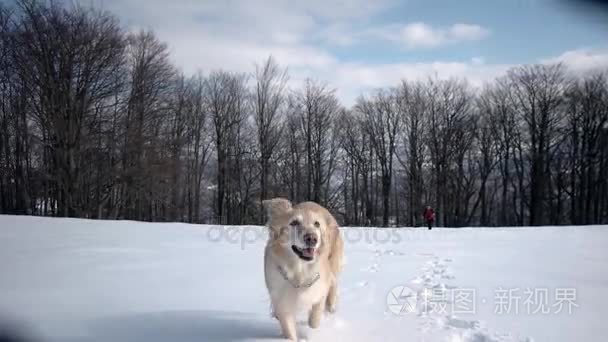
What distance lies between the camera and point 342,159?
32688 millimetres

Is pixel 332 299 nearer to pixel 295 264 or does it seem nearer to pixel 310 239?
pixel 295 264

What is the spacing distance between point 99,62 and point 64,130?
4205 mm

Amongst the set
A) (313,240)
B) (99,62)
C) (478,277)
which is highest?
(99,62)

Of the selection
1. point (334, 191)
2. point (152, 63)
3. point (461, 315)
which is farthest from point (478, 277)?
point (334, 191)

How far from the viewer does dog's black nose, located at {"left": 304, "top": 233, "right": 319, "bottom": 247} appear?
9.36 feet

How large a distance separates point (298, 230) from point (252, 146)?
1007 inches

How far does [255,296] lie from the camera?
428cm

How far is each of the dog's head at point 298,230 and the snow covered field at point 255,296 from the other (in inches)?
29.8

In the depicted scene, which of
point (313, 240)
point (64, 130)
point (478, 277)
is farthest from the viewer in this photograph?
point (64, 130)

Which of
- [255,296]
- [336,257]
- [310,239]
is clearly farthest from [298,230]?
[255,296]

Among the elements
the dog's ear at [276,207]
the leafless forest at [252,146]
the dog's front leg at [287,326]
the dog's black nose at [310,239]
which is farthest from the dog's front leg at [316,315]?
the leafless forest at [252,146]

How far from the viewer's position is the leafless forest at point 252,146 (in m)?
18.1

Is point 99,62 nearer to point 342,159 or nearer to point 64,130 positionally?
point 64,130

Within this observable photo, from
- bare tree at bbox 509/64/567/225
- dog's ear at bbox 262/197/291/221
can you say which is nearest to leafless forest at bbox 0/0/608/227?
bare tree at bbox 509/64/567/225
